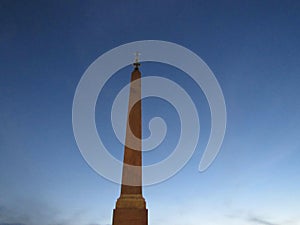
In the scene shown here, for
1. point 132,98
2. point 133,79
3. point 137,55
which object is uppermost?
point 137,55

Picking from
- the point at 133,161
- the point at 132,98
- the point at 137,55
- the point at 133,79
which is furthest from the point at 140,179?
the point at 137,55

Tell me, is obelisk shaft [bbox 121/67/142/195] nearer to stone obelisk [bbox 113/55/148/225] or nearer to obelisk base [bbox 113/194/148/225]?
stone obelisk [bbox 113/55/148/225]

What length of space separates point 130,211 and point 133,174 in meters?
1.67

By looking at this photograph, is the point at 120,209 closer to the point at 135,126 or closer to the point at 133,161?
the point at 133,161

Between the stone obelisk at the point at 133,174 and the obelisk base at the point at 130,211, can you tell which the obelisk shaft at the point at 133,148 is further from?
the obelisk base at the point at 130,211

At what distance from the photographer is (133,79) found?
18734mm

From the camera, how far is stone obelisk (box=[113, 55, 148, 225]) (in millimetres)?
15773

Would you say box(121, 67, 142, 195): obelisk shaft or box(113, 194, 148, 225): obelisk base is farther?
box(121, 67, 142, 195): obelisk shaft

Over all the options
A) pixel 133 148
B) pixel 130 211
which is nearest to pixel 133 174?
pixel 133 148

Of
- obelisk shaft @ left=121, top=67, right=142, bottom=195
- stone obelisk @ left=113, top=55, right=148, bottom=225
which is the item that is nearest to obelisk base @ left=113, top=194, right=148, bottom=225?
stone obelisk @ left=113, top=55, right=148, bottom=225

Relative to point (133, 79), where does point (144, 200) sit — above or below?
below

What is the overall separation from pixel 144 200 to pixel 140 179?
96 centimetres

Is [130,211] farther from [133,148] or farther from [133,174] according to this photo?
[133,148]

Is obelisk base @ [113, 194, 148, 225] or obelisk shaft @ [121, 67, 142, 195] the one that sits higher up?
obelisk shaft @ [121, 67, 142, 195]
